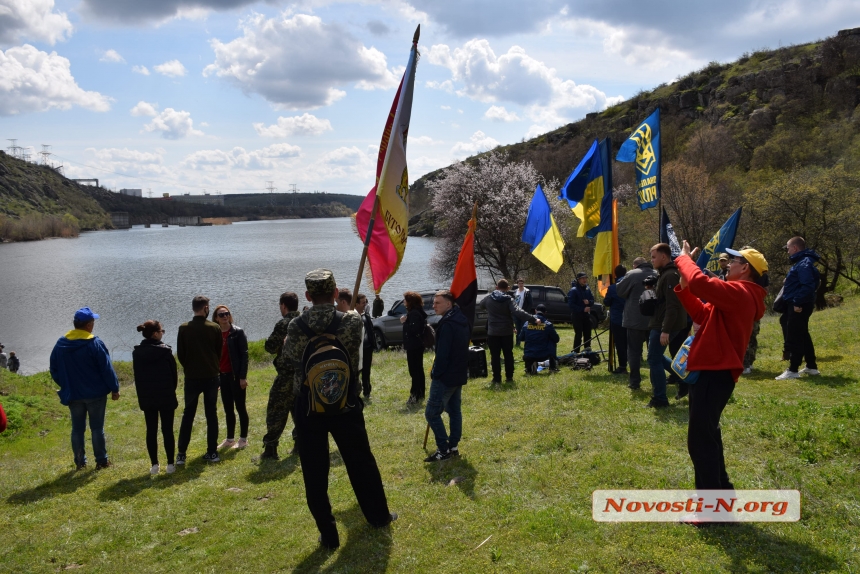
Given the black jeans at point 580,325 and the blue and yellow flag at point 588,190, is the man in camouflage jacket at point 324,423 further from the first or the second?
the black jeans at point 580,325

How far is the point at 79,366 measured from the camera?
25.3ft

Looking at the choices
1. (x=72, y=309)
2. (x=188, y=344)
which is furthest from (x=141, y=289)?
(x=188, y=344)

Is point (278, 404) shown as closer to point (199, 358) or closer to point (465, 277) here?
point (199, 358)

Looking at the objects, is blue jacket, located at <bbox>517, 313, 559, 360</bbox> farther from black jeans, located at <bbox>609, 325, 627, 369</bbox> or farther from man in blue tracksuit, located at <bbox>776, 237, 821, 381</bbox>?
man in blue tracksuit, located at <bbox>776, 237, 821, 381</bbox>

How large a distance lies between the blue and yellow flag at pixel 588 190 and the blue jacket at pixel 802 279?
10.9 ft

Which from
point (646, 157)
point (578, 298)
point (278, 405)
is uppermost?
point (646, 157)

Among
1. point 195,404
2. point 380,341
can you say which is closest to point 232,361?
point 195,404

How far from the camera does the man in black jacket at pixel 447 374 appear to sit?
6543mm

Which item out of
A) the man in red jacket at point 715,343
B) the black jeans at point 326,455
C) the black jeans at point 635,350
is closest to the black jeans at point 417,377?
the black jeans at point 635,350

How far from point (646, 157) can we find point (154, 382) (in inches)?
339

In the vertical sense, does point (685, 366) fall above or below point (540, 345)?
above

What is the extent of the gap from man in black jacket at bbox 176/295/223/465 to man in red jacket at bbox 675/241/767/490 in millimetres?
5694

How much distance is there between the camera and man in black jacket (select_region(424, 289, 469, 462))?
654cm

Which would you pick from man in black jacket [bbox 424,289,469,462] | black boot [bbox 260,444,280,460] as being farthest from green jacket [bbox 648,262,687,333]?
black boot [bbox 260,444,280,460]
